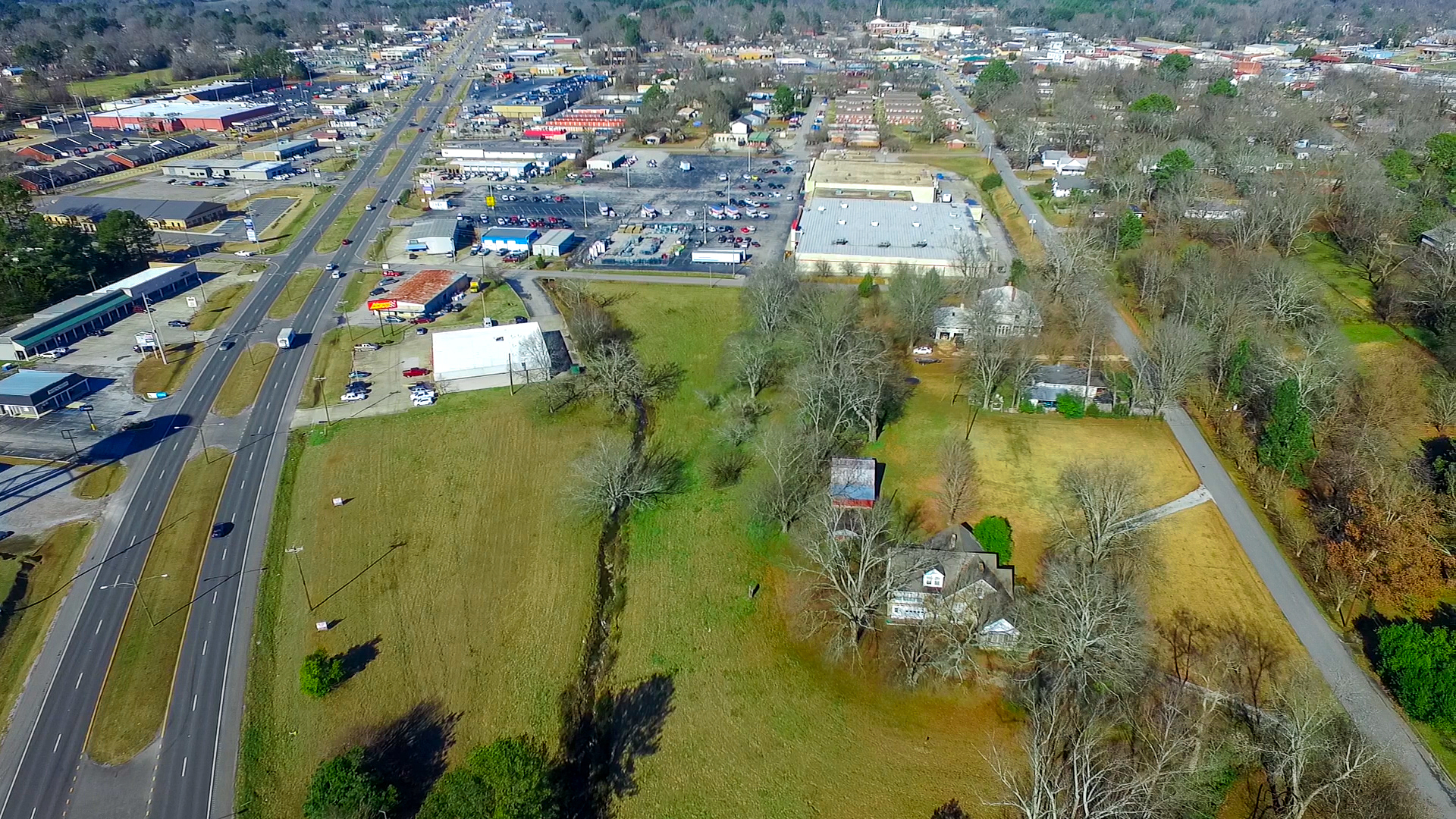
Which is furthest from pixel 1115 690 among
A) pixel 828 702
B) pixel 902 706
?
pixel 828 702

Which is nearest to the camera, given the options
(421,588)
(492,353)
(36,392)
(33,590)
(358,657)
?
(358,657)

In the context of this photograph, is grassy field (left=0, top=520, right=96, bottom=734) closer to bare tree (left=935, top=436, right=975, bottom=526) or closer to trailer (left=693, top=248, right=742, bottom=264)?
bare tree (left=935, top=436, right=975, bottom=526)

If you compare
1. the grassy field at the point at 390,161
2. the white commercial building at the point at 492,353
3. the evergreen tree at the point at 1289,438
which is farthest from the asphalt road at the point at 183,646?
the grassy field at the point at 390,161

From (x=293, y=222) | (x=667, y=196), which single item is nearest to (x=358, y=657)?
(x=293, y=222)

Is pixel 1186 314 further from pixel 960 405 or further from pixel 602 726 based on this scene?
pixel 602 726

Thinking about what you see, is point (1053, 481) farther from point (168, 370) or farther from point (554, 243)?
point (168, 370)

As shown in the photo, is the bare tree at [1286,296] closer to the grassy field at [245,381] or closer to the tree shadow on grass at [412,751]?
the tree shadow on grass at [412,751]
